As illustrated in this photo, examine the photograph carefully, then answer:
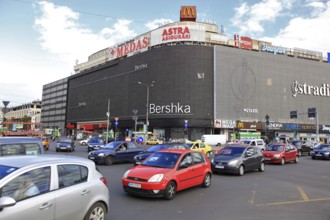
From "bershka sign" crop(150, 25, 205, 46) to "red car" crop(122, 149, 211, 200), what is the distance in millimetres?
64603

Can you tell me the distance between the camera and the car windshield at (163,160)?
901cm

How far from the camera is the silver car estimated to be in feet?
13.6

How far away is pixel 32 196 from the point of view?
436 centimetres

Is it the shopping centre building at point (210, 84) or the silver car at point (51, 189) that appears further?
the shopping centre building at point (210, 84)

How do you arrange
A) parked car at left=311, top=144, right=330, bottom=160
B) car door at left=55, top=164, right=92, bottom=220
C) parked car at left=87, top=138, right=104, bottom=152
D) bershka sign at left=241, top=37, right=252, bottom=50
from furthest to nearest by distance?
bershka sign at left=241, top=37, right=252, bottom=50 < parked car at left=87, top=138, right=104, bottom=152 < parked car at left=311, top=144, right=330, bottom=160 < car door at left=55, top=164, right=92, bottom=220

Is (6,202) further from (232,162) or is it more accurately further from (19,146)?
(232,162)

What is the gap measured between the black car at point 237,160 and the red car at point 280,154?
16.6ft

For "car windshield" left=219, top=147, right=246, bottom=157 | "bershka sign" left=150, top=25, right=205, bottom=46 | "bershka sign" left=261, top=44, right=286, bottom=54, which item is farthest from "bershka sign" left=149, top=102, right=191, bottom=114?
"car windshield" left=219, top=147, right=246, bottom=157

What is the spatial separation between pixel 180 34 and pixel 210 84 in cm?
1417

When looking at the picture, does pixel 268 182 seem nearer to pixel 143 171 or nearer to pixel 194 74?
pixel 143 171

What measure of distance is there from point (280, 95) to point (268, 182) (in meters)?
73.6

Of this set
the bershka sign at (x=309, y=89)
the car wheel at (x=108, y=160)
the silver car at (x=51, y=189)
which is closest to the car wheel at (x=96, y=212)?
the silver car at (x=51, y=189)

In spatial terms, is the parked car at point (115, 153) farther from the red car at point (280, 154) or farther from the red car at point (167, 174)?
the red car at point (280, 154)

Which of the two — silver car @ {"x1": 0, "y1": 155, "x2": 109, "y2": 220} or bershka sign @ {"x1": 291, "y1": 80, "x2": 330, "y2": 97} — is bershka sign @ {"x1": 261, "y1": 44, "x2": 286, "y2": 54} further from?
silver car @ {"x1": 0, "y1": 155, "x2": 109, "y2": 220}
